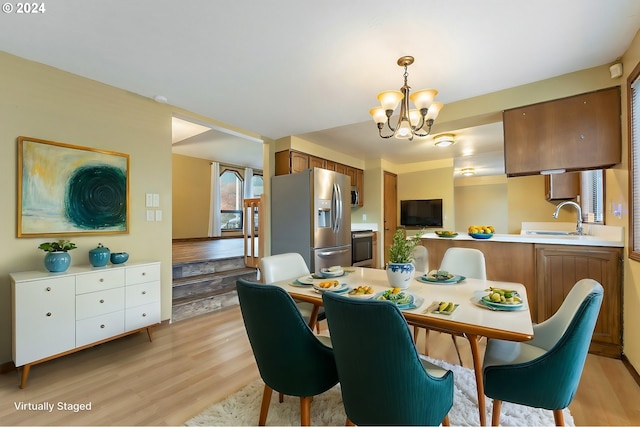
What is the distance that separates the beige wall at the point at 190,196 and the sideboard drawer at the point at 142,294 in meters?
4.71

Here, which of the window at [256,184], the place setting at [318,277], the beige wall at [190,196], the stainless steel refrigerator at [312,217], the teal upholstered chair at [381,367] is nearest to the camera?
the teal upholstered chair at [381,367]

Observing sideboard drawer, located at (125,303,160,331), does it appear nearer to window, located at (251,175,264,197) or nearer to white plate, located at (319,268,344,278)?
white plate, located at (319,268,344,278)

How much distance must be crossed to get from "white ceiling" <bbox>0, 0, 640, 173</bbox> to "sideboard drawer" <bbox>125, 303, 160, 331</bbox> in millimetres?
2022

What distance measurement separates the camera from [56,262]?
2078 millimetres

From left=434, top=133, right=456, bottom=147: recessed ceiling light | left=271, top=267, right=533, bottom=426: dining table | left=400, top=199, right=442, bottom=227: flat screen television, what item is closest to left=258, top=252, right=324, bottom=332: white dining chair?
left=271, top=267, right=533, bottom=426: dining table

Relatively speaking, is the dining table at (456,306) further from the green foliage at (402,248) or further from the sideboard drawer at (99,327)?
the sideboard drawer at (99,327)

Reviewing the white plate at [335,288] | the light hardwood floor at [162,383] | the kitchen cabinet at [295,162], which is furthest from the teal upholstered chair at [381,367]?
the kitchen cabinet at [295,162]

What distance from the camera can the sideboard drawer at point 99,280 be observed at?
7.04 feet

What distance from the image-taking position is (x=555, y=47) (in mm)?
1991

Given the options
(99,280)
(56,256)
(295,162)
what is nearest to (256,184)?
(295,162)

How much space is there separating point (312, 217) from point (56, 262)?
2494mm

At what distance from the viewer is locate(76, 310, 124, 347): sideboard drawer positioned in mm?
2143

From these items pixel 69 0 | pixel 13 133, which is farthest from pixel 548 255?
pixel 13 133

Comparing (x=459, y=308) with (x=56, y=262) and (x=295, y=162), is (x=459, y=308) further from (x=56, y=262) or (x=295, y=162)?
(x=295, y=162)
